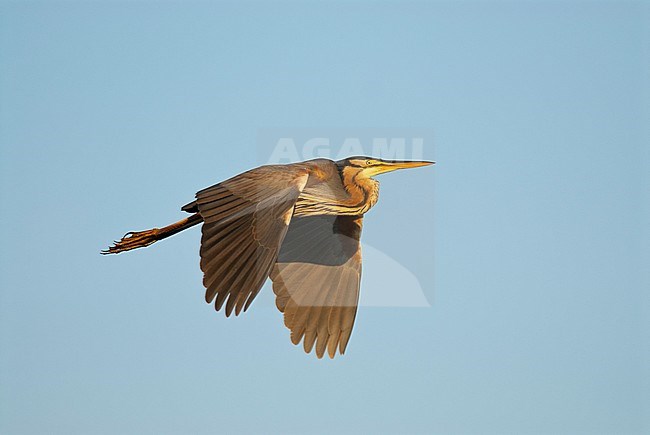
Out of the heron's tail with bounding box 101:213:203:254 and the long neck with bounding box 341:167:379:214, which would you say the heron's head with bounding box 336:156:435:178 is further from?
the heron's tail with bounding box 101:213:203:254

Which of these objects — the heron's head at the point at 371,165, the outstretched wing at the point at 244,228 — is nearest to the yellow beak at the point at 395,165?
the heron's head at the point at 371,165

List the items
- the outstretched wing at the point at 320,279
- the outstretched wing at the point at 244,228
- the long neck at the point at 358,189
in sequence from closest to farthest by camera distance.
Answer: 1. the outstretched wing at the point at 244,228
2. the long neck at the point at 358,189
3. the outstretched wing at the point at 320,279

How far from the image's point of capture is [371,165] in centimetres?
604

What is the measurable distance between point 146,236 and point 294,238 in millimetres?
940

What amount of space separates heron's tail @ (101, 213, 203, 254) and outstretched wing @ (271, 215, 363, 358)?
610 millimetres

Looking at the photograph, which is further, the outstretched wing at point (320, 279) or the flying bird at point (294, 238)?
the outstretched wing at point (320, 279)

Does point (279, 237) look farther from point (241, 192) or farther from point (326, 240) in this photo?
point (326, 240)

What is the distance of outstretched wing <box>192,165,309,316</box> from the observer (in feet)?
16.8

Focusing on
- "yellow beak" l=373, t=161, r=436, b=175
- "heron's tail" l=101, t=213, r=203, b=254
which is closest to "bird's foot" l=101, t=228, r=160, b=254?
"heron's tail" l=101, t=213, r=203, b=254

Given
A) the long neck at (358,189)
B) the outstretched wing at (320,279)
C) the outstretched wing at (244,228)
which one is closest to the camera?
the outstretched wing at (244,228)

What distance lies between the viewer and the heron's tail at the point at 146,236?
6068mm

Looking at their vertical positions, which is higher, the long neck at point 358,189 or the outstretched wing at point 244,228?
the long neck at point 358,189

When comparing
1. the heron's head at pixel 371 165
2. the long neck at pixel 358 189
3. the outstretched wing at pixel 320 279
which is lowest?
the outstretched wing at pixel 320 279

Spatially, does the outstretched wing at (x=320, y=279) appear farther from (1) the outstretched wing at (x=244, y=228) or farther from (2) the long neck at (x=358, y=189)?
(1) the outstretched wing at (x=244, y=228)
